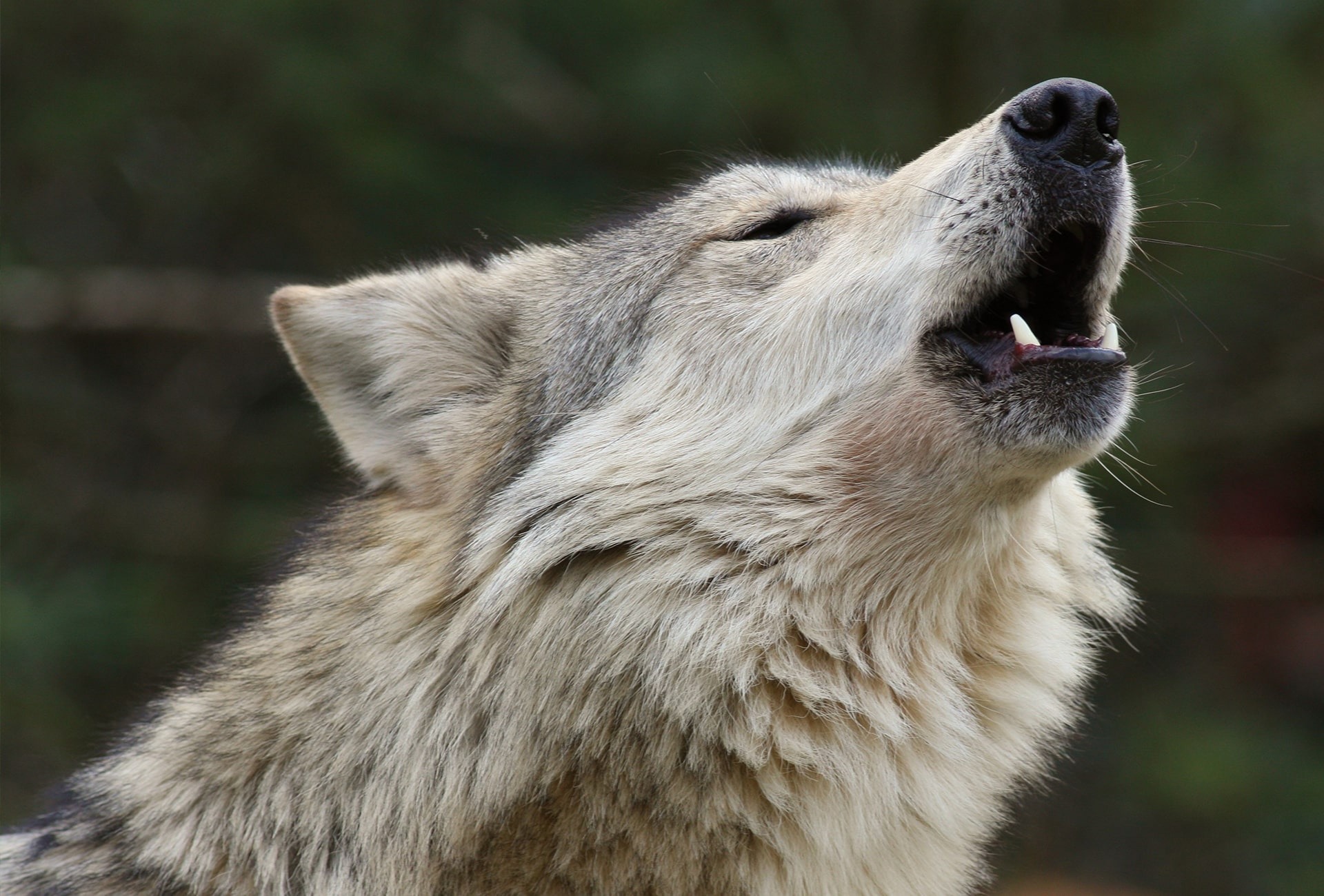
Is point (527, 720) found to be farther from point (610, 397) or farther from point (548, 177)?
point (548, 177)

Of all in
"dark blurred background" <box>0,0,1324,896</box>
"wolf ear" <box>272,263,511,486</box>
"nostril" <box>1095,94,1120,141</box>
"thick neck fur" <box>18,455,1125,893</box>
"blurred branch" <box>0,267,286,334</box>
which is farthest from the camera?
"blurred branch" <box>0,267,286,334</box>

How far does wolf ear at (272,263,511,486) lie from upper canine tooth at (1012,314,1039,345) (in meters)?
1.60

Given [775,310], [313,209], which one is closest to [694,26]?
[313,209]

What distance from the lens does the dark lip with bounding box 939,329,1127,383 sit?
3.12 metres

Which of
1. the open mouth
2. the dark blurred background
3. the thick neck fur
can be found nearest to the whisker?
the open mouth

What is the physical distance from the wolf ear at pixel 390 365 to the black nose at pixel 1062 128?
5.56 feet

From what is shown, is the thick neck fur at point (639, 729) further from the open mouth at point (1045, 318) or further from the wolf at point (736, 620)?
the open mouth at point (1045, 318)

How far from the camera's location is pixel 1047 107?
10.7 feet

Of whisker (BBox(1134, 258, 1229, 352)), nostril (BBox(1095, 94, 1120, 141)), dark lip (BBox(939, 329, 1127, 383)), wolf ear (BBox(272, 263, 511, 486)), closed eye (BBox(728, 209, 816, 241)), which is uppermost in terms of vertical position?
wolf ear (BBox(272, 263, 511, 486))

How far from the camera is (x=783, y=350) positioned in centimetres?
346

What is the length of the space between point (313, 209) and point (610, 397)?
679cm

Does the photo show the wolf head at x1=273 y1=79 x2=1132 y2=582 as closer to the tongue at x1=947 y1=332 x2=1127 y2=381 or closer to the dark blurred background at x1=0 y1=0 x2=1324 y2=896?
the tongue at x1=947 y1=332 x2=1127 y2=381

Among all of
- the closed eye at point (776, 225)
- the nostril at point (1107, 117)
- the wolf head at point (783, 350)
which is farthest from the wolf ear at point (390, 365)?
the nostril at point (1107, 117)

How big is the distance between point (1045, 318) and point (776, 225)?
92 centimetres
